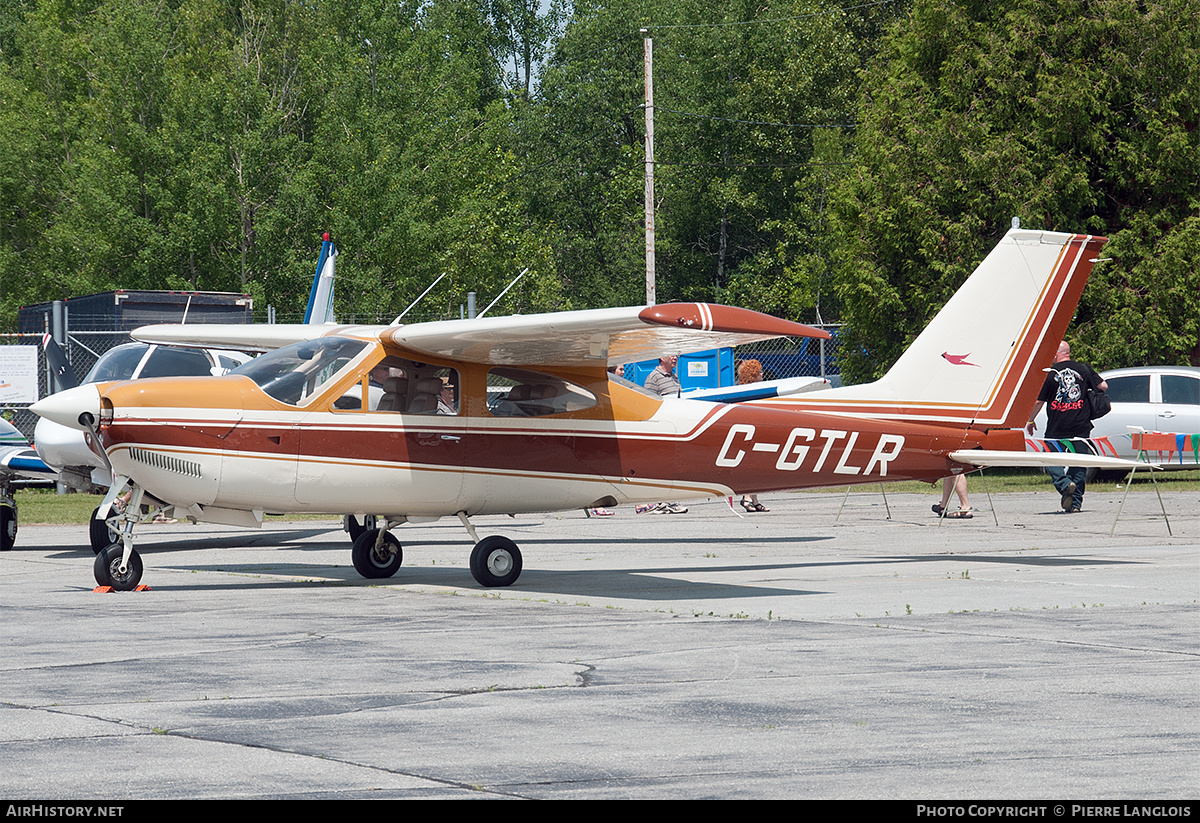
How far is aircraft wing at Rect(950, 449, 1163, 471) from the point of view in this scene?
37.4ft

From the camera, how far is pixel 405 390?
35.8 feet

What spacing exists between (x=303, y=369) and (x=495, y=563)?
2184 millimetres

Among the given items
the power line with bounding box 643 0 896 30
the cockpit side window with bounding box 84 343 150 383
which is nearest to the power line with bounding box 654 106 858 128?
the power line with bounding box 643 0 896 30

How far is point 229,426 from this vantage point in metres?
10.3

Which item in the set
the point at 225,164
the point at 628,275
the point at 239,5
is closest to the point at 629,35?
the point at 628,275

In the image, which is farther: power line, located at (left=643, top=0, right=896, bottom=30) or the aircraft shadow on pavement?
power line, located at (left=643, top=0, right=896, bottom=30)

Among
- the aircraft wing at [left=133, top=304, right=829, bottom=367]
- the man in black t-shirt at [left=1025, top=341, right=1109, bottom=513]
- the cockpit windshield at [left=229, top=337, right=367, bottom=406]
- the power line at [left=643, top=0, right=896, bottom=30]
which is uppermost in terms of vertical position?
the power line at [left=643, top=0, right=896, bottom=30]

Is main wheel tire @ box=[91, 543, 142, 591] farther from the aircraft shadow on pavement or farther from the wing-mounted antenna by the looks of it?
the wing-mounted antenna

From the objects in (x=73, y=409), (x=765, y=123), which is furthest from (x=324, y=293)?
(x=765, y=123)

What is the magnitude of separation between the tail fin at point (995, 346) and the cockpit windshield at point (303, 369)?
430cm

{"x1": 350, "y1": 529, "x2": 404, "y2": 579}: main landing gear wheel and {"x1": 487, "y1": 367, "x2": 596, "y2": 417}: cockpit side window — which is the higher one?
{"x1": 487, "y1": 367, "x2": 596, "y2": 417}: cockpit side window

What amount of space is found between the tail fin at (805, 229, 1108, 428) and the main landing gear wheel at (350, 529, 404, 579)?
402 centimetres

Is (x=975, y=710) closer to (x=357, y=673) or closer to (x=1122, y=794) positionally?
(x=1122, y=794)

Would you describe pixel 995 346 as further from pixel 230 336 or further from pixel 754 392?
pixel 230 336
